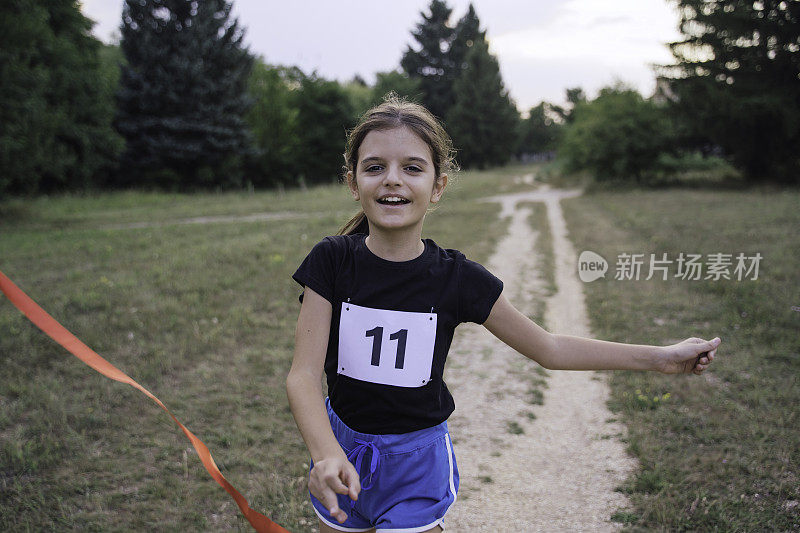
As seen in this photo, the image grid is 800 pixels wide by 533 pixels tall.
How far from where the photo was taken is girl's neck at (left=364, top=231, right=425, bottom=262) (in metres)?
1.89

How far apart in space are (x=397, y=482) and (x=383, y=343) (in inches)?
18.1

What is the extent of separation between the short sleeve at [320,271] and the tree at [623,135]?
28.9m

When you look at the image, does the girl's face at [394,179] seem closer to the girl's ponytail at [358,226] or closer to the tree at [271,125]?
the girl's ponytail at [358,226]

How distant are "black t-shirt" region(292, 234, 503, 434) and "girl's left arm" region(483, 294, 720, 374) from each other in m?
0.17

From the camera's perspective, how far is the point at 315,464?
1.48 meters

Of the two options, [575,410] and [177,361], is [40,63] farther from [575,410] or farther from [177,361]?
[575,410]

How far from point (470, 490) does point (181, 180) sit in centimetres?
2792

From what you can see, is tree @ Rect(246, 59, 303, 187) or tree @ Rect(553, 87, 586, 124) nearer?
tree @ Rect(246, 59, 303, 187)

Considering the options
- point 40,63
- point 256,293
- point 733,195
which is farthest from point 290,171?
point 256,293

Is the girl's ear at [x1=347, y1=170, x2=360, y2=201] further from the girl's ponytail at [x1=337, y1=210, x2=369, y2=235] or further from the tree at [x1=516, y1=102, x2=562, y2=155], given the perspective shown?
the tree at [x1=516, y1=102, x2=562, y2=155]

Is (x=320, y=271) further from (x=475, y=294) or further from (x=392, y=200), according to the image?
(x=475, y=294)

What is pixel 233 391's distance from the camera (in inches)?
203

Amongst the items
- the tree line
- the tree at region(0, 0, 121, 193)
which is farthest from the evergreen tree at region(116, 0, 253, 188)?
the tree at region(0, 0, 121, 193)

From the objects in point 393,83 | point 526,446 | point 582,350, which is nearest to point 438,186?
point 582,350
